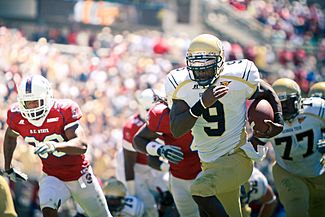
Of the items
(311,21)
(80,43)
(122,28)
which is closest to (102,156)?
(80,43)

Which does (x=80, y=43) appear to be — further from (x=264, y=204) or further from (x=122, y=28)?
(x=264, y=204)

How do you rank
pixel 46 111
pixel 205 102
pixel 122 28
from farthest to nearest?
pixel 122 28 < pixel 46 111 < pixel 205 102

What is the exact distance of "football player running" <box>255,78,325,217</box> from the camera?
23.1ft

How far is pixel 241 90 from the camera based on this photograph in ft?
18.8

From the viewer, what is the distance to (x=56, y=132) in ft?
21.1

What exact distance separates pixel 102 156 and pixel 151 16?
1177 centimetres

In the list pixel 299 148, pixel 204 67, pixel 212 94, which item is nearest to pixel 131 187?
pixel 299 148

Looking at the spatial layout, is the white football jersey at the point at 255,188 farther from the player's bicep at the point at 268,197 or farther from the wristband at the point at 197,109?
the wristband at the point at 197,109

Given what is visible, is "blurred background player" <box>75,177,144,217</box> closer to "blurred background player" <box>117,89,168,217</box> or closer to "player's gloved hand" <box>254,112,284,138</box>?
"blurred background player" <box>117,89,168,217</box>

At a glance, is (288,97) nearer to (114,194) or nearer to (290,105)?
(290,105)

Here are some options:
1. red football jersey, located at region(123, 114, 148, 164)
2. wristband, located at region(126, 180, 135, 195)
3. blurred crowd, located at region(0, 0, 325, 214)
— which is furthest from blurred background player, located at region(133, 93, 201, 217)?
blurred crowd, located at region(0, 0, 325, 214)

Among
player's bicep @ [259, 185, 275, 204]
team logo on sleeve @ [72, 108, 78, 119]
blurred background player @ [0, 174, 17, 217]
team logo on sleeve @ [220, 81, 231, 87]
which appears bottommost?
player's bicep @ [259, 185, 275, 204]

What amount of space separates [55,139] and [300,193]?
7.81 feet

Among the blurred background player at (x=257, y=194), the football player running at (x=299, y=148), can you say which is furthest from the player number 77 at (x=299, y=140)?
the blurred background player at (x=257, y=194)
